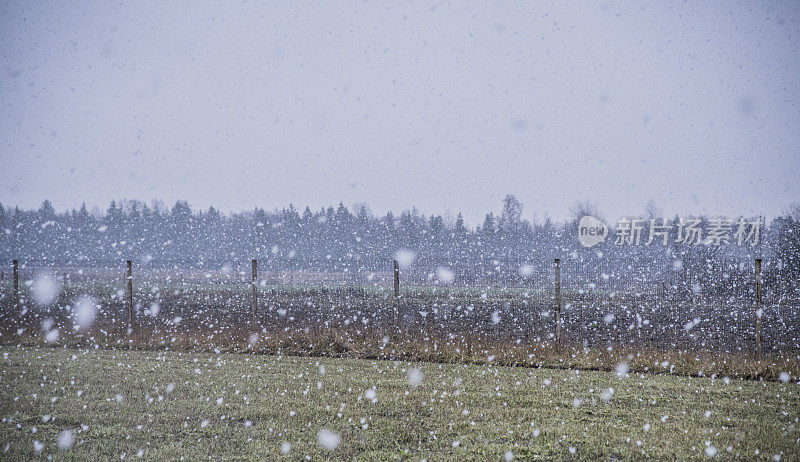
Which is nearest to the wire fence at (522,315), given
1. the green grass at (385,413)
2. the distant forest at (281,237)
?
the green grass at (385,413)

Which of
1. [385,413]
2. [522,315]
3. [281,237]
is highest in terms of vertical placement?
[281,237]

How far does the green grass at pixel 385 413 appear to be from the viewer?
4.52 meters

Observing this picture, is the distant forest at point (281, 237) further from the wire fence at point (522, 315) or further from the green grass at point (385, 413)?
the green grass at point (385, 413)

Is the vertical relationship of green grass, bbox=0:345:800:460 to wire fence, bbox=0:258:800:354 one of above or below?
above

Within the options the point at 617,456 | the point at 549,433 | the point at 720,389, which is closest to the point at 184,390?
the point at 549,433

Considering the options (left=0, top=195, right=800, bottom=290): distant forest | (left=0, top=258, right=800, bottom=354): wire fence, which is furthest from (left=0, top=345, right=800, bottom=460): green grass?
(left=0, top=195, right=800, bottom=290): distant forest

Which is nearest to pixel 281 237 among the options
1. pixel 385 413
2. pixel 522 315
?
pixel 522 315

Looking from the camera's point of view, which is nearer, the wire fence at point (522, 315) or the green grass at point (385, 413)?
the green grass at point (385, 413)

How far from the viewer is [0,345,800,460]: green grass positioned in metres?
4.52

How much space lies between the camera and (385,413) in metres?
5.68

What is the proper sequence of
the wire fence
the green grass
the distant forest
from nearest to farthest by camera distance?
the green grass < the wire fence < the distant forest

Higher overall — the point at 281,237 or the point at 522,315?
the point at 281,237

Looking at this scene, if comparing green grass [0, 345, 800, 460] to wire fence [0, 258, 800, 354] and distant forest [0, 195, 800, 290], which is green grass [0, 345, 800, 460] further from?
distant forest [0, 195, 800, 290]

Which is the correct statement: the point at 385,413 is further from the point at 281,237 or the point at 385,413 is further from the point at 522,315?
the point at 281,237
